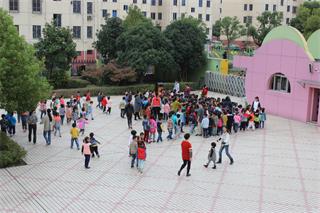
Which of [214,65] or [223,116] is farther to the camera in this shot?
[214,65]

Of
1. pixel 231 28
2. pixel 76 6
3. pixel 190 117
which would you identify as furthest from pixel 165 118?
pixel 231 28

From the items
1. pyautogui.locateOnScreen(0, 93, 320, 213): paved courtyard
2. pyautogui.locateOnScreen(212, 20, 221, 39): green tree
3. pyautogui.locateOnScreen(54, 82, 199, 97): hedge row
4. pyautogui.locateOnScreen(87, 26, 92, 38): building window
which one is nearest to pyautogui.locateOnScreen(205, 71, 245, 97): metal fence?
pyautogui.locateOnScreen(54, 82, 199, 97): hedge row

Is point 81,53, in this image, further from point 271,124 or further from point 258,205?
point 258,205

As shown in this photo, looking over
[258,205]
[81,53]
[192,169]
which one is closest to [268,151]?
[192,169]

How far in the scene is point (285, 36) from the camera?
27328 mm

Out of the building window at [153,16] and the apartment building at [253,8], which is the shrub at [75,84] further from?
the apartment building at [253,8]

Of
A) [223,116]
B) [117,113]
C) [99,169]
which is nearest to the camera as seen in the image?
[99,169]

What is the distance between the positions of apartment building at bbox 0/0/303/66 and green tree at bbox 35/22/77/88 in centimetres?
591

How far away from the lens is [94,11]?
48.6 meters

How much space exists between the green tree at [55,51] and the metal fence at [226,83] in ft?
36.6

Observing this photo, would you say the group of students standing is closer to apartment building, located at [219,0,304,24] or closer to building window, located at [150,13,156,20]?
building window, located at [150,13,156,20]

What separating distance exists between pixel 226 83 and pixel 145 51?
22.1ft

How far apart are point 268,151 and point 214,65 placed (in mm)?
19305

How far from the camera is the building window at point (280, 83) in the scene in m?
27.7
